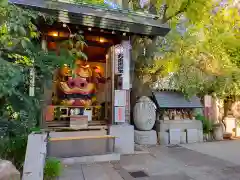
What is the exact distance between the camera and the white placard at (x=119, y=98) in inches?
270

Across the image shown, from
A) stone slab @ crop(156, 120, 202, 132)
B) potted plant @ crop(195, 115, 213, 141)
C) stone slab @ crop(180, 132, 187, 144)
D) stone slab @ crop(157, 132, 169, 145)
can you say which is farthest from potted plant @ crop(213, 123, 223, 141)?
stone slab @ crop(157, 132, 169, 145)

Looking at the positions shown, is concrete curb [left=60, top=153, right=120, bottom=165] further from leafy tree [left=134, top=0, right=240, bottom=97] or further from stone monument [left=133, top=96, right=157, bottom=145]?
leafy tree [left=134, top=0, right=240, bottom=97]

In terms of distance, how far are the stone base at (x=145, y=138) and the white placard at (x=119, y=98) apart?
217cm

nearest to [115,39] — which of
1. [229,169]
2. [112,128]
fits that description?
[112,128]

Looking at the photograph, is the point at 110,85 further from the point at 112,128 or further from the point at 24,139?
the point at 24,139

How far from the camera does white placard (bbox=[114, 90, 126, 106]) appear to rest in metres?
6.86

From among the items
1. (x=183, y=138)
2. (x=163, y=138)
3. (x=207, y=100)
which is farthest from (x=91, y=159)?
(x=207, y=100)

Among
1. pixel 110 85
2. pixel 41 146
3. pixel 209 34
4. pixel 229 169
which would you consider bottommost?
pixel 229 169

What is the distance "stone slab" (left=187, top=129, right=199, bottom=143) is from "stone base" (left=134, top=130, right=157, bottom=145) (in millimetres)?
Answer: 1669

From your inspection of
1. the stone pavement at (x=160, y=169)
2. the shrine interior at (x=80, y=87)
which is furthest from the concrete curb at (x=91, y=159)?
the shrine interior at (x=80, y=87)

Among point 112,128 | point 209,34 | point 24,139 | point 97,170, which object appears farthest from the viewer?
point 209,34

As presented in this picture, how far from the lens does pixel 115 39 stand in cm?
744

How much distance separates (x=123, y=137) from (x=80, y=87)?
218 cm

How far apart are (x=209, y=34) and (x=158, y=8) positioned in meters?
3.25
